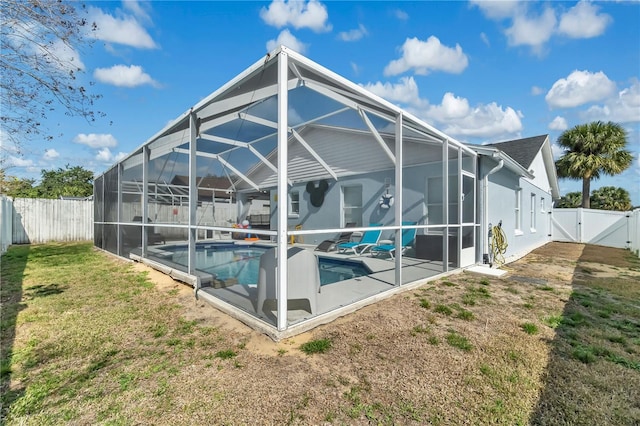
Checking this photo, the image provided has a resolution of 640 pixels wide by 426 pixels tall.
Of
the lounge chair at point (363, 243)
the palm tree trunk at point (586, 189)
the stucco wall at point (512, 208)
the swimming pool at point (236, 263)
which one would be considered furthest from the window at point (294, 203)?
the palm tree trunk at point (586, 189)

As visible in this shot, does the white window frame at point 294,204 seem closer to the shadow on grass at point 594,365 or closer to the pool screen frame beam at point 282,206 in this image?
the pool screen frame beam at point 282,206

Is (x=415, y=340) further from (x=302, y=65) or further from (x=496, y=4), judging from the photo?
(x=496, y=4)

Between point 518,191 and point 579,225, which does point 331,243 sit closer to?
point 518,191

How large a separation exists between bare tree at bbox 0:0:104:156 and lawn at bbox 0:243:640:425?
118 inches

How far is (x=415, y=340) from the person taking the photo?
3.27 metres

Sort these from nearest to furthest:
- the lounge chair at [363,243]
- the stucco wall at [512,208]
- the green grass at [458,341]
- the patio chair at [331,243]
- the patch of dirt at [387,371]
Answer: the patch of dirt at [387,371] < the green grass at [458,341] < the stucco wall at [512,208] < the lounge chair at [363,243] < the patio chair at [331,243]

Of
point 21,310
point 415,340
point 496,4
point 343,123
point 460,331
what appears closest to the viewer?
point 415,340

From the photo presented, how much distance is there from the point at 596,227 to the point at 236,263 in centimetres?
1842

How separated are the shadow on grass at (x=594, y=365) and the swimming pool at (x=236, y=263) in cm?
374

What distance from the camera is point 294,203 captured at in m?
12.1

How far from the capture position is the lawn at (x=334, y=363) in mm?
2102

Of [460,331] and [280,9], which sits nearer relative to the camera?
[460,331]

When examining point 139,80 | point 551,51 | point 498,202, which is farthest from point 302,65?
point 139,80

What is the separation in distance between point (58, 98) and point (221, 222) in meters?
3.22
